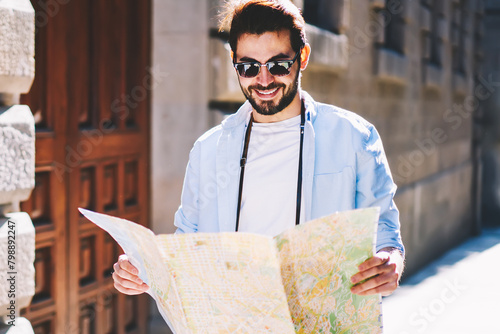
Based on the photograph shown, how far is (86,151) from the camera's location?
13.6 ft

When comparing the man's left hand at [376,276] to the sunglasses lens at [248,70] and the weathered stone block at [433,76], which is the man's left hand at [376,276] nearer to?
the sunglasses lens at [248,70]

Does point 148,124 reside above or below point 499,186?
above

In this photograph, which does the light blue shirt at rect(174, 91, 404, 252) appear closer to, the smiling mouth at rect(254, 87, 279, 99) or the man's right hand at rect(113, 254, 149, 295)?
the smiling mouth at rect(254, 87, 279, 99)

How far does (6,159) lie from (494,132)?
13658 millimetres

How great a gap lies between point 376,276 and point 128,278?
2.32ft

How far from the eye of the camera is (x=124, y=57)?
4480 mm

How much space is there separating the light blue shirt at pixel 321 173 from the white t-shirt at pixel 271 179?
0.04 metres

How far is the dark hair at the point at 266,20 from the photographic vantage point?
6.91 ft

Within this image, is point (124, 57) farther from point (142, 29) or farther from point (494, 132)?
point (494, 132)

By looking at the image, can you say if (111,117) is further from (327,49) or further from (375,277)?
(375,277)

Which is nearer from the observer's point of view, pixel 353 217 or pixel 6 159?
pixel 353 217

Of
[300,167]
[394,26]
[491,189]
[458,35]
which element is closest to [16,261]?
[300,167]

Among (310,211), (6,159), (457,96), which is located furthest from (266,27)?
(457,96)

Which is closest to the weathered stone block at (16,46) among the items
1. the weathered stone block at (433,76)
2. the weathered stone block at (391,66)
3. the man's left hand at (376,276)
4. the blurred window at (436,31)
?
the man's left hand at (376,276)
